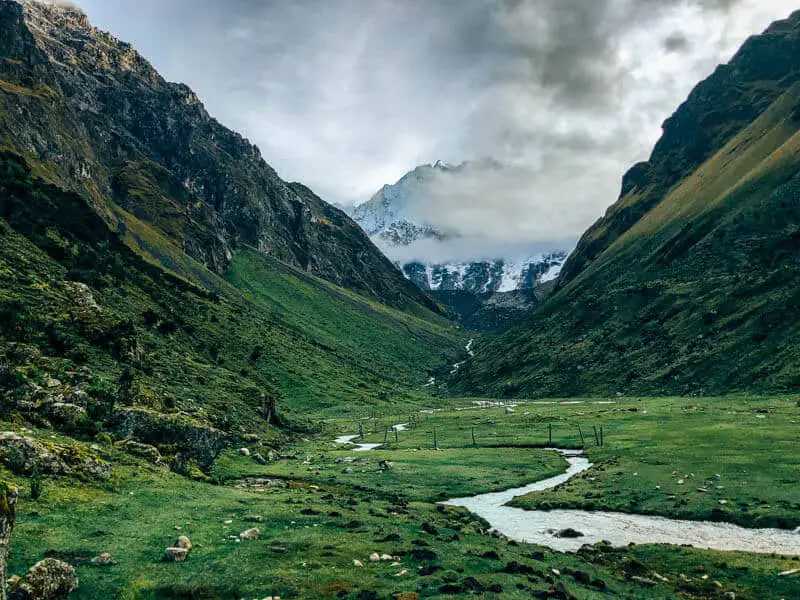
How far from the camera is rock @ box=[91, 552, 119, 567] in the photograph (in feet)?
72.4

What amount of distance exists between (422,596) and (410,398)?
Result: 159m

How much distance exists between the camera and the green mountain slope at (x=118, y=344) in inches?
1859

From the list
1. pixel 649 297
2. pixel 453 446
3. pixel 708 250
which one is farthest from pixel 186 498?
pixel 708 250

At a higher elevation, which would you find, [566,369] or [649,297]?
[649,297]

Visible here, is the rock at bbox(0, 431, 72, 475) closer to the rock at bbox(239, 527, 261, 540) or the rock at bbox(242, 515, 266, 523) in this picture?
the rock at bbox(242, 515, 266, 523)

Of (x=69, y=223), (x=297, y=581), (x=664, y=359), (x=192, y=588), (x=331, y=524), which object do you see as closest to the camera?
(x=192, y=588)

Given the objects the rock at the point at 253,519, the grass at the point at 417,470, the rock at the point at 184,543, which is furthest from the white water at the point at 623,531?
the rock at the point at 184,543

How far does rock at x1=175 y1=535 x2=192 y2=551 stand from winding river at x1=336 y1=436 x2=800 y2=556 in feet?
74.5

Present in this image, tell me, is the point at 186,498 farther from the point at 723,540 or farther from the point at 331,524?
the point at 723,540

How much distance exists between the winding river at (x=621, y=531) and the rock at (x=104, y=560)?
26.1 m

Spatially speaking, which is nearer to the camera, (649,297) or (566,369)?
(566,369)

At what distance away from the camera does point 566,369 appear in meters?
182

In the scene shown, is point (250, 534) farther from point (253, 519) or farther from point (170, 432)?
point (170, 432)

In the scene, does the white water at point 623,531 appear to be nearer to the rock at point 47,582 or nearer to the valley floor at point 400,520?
the valley floor at point 400,520
